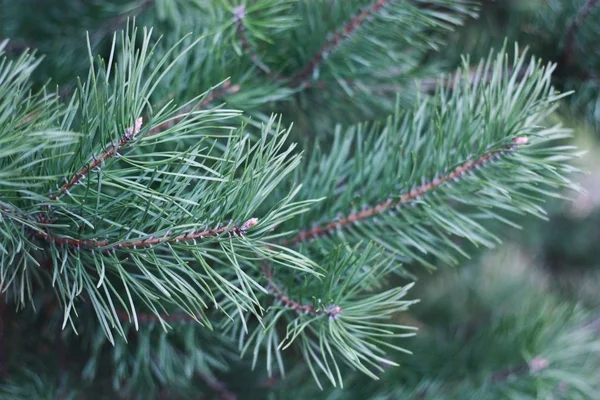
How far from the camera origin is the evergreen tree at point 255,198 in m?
0.25

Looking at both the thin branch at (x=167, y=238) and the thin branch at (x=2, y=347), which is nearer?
→ the thin branch at (x=167, y=238)

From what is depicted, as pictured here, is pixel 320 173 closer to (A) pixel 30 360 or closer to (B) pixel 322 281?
(B) pixel 322 281

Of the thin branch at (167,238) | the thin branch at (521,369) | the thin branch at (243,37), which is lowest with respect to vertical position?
the thin branch at (521,369)

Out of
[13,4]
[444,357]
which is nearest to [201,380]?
[444,357]

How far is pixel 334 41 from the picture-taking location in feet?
1.30

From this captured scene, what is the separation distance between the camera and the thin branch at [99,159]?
228 mm

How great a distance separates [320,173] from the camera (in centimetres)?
38

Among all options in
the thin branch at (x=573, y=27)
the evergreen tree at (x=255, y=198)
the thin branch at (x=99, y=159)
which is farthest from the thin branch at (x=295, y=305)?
the thin branch at (x=573, y=27)

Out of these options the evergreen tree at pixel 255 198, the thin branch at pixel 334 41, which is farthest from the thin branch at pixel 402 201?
the thin branch at pixel 334 41

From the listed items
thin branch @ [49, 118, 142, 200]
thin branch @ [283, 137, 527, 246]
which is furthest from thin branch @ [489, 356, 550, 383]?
thin branch @ [49, 118, 142, 200]

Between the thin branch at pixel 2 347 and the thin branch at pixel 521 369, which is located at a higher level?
the thin branch at pixel 521 369

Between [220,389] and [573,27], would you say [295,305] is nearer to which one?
[220,389]

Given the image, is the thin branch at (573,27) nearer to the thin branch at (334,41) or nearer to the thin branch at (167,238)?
the thin branch at (334,41)

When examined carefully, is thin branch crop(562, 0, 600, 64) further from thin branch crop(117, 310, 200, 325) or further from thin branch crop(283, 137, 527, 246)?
thin branch crop(117, 310, 200, 325)
